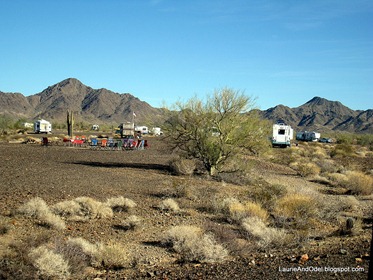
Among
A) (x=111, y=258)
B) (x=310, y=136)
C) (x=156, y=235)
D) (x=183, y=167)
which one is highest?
(x=310, y=136)

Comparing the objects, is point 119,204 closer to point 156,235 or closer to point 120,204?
point 120,204

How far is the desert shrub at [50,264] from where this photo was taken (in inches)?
296

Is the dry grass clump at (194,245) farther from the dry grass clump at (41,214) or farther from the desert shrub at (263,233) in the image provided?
the dry grass clump at (41,214)

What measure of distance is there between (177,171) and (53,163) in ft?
26.1

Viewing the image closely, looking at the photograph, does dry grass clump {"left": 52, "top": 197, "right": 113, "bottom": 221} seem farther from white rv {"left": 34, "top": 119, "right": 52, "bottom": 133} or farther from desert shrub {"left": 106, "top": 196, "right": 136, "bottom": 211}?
white rv {"left": 34, "top": 119, "right": 52, "bottom": 133}

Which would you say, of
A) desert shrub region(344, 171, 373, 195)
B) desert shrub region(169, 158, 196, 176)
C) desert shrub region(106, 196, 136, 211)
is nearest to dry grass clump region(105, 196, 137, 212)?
desert shrub region(106, 196, 136, 211)

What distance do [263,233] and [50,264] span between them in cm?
532

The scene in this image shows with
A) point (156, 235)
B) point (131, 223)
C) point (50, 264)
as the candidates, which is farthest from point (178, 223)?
point (50, 264)

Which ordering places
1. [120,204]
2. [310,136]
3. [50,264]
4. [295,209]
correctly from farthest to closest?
[310,136], [295,209], [120,204], [50,264]

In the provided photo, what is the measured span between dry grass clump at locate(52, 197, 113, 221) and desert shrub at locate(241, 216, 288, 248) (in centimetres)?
399

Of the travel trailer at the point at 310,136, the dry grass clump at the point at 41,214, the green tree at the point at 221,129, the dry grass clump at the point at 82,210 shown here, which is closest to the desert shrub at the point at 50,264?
the dry grass clump at the point at 41,214

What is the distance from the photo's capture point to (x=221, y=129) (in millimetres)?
21156

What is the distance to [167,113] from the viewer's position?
22.3 metres

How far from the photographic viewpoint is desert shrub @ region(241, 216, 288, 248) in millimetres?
10141
